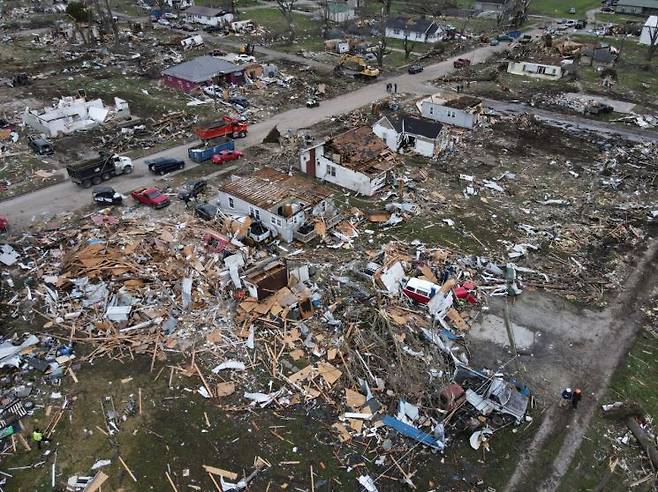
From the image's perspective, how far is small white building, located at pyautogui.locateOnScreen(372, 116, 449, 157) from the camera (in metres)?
43.2

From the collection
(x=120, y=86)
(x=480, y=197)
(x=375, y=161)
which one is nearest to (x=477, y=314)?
(x=480, y=197)

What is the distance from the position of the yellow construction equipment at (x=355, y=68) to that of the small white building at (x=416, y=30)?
747 inches

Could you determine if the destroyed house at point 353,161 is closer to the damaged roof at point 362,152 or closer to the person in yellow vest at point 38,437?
the damaged roof at point 362,152

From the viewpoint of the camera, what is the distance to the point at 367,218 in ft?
114

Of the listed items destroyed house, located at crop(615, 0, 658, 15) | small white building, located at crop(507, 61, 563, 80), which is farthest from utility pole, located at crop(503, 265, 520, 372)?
destroyed house, located at crop(615, 0, 658, 15)

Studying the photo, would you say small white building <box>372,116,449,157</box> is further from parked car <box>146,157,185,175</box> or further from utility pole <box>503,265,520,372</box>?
parked car <box>146,157,185,175</box>

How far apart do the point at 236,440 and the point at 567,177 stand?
34.1 m

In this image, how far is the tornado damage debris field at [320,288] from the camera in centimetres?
2008

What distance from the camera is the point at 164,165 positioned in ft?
130

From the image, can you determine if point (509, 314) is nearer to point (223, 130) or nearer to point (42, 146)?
point (223, 130)

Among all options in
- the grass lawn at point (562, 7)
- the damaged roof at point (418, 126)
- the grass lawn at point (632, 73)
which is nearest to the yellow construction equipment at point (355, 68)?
the damaged roof at point (418, 126)

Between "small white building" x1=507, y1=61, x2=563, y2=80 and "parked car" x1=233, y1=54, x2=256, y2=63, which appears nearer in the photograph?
"small white building" x1=507, y1=61, x2=563, y2=80

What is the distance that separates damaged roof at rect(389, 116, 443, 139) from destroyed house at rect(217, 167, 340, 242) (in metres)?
13.5

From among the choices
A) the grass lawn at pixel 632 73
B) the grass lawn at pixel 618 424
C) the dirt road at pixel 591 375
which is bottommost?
the grass lawn at pixel 618 424
